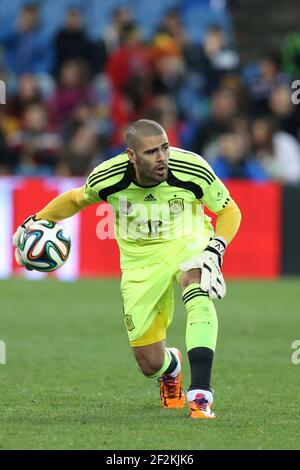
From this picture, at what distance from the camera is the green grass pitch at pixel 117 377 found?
6.43m

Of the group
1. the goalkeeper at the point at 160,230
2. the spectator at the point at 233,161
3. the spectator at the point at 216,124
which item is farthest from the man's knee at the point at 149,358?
the spectator at the point at 216,124

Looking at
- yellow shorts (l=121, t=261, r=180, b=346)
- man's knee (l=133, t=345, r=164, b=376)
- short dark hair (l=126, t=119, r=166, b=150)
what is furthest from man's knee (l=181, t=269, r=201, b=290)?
short dark hair (l=126, t=119, r=166, b=150)

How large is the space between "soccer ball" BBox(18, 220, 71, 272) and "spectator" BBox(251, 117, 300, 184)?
383 inches

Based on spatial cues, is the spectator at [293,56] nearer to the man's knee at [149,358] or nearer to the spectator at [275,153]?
the spectator at [275,153]

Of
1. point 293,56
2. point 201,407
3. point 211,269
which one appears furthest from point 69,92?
point 201,407

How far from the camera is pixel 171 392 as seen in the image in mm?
7812

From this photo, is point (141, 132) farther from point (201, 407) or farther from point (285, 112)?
point (285, 112)

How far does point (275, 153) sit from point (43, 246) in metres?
10.3

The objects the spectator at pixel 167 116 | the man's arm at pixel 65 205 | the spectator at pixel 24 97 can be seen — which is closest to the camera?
the man's arm at pixel 65 205

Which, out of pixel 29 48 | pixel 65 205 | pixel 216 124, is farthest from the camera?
pixel 29 48

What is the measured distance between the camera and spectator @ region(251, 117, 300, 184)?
17500mm

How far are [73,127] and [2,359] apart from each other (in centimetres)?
849

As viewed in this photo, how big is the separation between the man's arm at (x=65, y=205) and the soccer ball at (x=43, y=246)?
0.19ft
